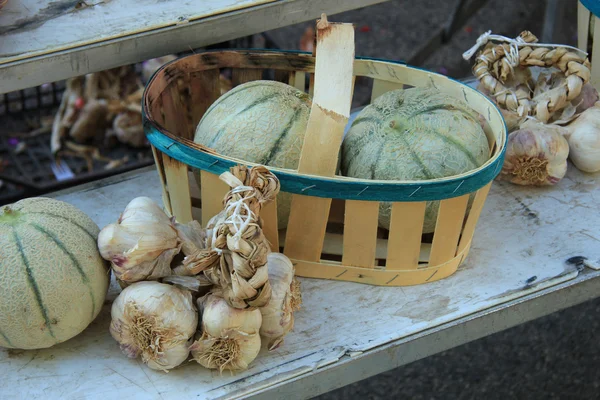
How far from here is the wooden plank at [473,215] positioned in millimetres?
1378

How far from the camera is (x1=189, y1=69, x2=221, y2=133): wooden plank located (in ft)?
5.51

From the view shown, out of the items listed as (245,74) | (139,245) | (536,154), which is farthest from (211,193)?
(536,154)

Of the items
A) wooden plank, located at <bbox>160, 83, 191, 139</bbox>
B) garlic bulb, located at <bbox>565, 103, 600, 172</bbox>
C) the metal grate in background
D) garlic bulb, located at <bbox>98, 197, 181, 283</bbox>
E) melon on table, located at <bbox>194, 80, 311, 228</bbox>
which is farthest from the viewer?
the metal grate in background

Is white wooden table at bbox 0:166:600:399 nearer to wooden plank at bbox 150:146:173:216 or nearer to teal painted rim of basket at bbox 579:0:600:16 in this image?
wooden plank at bbox 150:146:173:216

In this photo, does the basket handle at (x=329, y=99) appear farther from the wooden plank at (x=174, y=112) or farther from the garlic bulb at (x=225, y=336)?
the wooden plank at (x=174, y=112)

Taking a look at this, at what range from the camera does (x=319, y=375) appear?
1260 mm

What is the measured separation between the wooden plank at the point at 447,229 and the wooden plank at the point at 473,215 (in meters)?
0.03

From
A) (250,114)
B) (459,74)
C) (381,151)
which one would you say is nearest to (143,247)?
(250,114)

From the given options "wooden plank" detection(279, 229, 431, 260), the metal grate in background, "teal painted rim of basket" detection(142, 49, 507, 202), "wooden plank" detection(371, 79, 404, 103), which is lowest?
the metal grate in background

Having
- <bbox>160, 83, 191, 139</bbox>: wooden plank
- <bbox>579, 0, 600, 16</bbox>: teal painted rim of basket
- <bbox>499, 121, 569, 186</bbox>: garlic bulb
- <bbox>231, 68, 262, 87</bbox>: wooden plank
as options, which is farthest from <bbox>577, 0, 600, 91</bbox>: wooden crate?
<bbox>160, 83, 191, 139</bbox>: wooden plank

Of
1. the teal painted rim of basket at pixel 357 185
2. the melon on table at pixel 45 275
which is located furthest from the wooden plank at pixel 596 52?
the melon on table at pixel 45 275

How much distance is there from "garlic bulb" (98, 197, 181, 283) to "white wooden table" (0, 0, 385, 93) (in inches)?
17.5

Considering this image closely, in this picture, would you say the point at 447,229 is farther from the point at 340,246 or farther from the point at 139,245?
the point at 139,245

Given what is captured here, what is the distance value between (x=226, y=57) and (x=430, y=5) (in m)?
3.03
